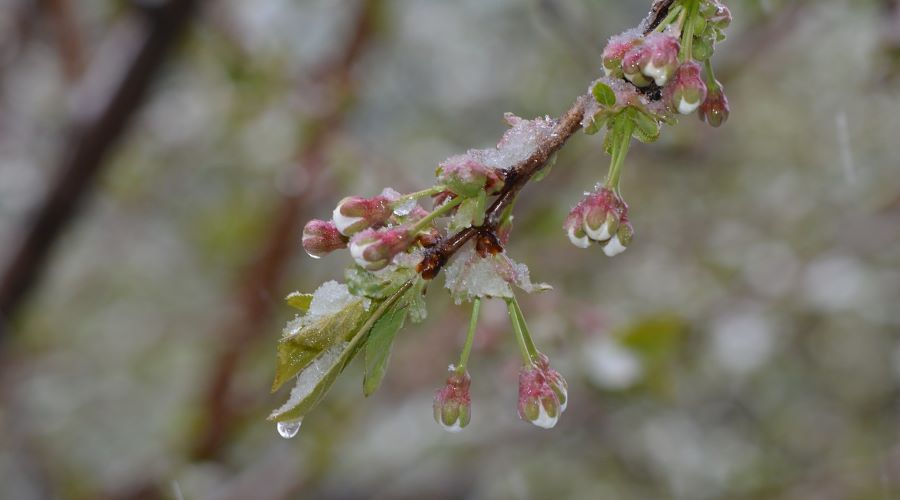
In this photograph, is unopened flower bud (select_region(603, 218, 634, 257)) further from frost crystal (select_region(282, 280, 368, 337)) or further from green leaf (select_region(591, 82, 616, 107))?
frost crystal (select_region(282, 280, 368, 337))

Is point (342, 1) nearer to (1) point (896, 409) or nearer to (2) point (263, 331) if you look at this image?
(2) point (263, 331)

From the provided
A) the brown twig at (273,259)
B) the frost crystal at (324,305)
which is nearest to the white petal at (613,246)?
the frost crystal at (324,305)

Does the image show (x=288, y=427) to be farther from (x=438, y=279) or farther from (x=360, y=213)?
(x=438, y=279)

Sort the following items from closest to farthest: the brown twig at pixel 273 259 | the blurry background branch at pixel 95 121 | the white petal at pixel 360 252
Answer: the white petal at pixel 360 252, the blurry background branch at pixel 95 121, the brown twig at pixel 273 259

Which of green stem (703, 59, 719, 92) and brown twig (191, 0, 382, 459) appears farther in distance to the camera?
brown twig (191, 0, 382, 459)

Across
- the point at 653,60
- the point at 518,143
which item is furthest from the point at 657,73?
the point at 518,143

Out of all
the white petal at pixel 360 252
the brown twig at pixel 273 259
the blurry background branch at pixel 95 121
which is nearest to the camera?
the white petal at pixel 360 252

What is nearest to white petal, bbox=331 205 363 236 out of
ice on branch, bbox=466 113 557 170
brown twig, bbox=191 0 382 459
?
ice on branch, bbox=466 113 557 170

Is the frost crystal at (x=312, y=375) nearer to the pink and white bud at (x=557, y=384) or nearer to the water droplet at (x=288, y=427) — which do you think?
the water droplet at (x=288, y=427)
